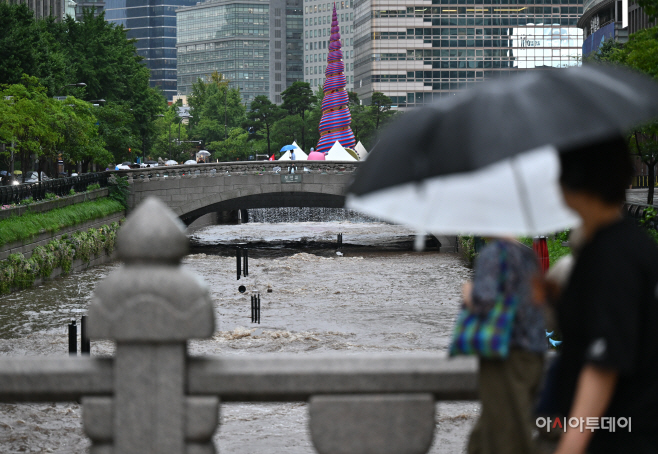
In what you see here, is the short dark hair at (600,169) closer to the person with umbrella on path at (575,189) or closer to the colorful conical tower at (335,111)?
the person with umbrella on path at (575,189)

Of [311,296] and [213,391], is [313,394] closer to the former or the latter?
[213,391]

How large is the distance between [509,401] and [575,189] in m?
0.91

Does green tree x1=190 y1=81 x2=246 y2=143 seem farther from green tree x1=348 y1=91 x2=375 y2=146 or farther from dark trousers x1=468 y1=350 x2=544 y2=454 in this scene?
dark trousers x1=468 y1=350 x2=544 y2=454

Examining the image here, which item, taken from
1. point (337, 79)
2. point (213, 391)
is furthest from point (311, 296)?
point (337, 79)

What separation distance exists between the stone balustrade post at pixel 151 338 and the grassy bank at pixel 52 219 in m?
28.0

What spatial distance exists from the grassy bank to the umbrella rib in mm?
29448

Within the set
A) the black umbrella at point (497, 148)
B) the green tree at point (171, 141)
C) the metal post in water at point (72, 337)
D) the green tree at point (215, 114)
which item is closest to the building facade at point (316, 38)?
the green tree at point (215, 114)

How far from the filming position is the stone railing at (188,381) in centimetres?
412

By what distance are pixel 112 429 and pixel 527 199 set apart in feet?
7.33

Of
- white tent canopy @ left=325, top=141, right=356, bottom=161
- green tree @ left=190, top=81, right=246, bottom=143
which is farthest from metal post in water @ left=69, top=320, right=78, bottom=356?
green tree @ left=190, top=81, right=246, bottom=143

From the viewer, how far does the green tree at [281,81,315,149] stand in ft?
336

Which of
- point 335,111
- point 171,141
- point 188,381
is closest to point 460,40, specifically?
point 171,141

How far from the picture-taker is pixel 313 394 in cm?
431

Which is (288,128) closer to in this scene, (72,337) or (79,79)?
(79,79)
